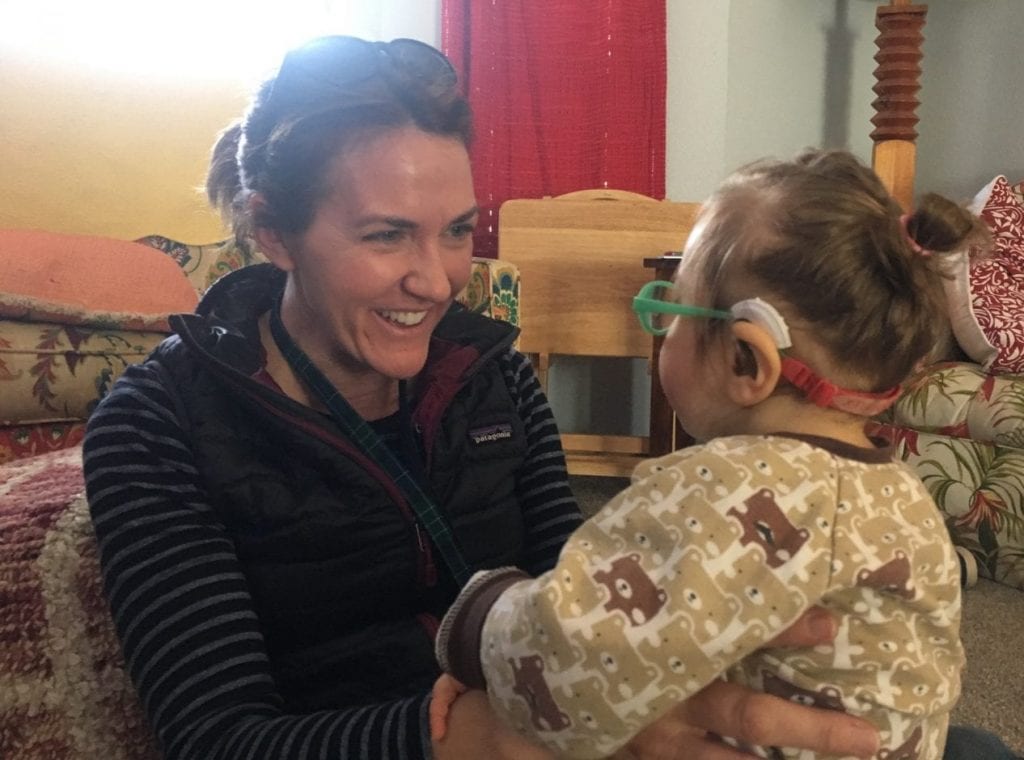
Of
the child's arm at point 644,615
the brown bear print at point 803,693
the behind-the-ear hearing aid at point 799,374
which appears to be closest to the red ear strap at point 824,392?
the behind-the-ear hearing aid at point 799,374

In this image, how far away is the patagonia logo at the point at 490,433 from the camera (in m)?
0.98

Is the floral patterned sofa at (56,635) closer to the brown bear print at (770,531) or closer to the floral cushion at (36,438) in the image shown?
the floral cushion at (36,438)

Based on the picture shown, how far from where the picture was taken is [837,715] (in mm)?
585

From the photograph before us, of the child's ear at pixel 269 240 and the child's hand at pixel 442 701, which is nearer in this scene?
the child's hand at pixel 442 701

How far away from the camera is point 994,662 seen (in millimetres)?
1674

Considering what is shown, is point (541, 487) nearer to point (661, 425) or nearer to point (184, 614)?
point (184, 614)

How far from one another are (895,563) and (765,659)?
0.37 ft

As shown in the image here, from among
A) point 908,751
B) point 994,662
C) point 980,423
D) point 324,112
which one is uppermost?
point 324,112

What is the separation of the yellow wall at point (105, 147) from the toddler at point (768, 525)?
179 centimetres

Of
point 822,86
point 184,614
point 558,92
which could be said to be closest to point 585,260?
point 558,92

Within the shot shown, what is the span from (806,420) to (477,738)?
35 centimetres

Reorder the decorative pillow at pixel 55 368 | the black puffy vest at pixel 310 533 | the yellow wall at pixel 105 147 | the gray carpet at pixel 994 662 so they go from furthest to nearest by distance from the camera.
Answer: the yellow wall at pixel 105 147
the gray carpet at pixel 994 662
the decorative pillow at pixel 55 368
the black puffy vest at pixel 310 533

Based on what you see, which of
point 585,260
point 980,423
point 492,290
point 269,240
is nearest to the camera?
point 269,240

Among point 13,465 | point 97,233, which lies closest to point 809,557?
point 13,465
